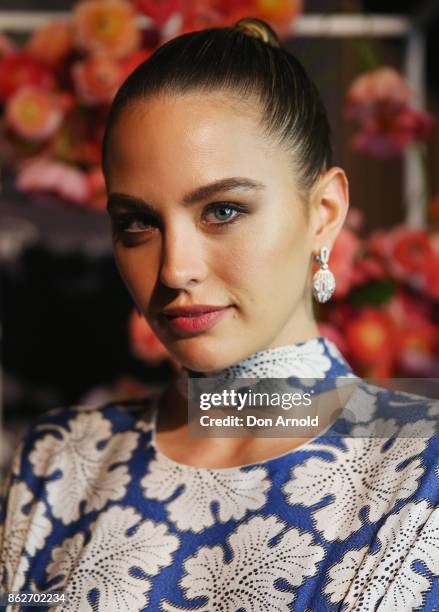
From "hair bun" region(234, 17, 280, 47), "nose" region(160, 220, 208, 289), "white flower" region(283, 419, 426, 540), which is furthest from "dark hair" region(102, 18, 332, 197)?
"white flower" region(283, 419, 426, 540)

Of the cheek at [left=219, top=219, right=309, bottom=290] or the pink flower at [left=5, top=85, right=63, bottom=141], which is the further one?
the pink flower at [left=5, top=85, right=63, bottom=141]

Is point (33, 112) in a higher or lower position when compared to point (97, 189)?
higher

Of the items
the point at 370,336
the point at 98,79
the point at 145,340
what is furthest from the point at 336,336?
the point at 98,79

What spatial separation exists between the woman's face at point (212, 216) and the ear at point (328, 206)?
3 cm

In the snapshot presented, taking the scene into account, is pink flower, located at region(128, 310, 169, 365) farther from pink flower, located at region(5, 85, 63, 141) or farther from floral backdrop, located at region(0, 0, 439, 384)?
pink flower, located at region(5, 85, 63, 141)

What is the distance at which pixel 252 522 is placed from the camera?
79 centimetres

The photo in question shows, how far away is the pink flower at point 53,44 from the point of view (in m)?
1.23

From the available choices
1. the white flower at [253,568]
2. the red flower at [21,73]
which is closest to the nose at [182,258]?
the white flower at [253,568]

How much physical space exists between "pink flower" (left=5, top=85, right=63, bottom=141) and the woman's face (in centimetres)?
42

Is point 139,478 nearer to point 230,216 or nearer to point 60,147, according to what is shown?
point 230,216

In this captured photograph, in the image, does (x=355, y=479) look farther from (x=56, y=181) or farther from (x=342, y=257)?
(x=56, y=181)

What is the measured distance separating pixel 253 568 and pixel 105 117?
69 cm

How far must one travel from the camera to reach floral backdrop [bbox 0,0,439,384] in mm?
1170

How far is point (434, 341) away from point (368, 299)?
119 millimetres
